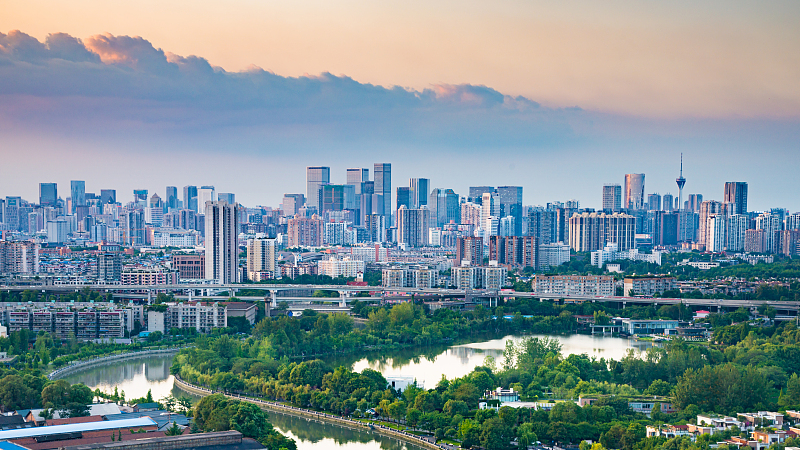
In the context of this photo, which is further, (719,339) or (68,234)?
(68,234)

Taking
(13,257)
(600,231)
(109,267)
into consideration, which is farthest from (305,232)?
(13,257)

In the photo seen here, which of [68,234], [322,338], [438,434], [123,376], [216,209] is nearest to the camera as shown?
[438,434]

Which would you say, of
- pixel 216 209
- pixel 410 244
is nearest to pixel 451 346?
pixel 216 209

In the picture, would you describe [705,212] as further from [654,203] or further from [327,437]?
[327,437]

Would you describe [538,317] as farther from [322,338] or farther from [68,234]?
[68,234]

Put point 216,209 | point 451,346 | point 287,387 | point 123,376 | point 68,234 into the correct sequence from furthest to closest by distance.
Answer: point 68,234 → point 216,209 → point 451,346 → point 123,376 → point 287,387

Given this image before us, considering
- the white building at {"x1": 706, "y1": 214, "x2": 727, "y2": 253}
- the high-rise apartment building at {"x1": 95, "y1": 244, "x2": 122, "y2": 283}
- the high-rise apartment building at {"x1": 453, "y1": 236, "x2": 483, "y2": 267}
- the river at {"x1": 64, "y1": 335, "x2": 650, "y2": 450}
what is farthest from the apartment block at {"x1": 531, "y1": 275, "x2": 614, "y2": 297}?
the white building at {"x1": 706, "y1": 214, "x2": 727, "y2": 253}

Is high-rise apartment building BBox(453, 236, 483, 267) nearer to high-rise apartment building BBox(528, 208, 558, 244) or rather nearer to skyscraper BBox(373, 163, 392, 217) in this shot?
high-rise apartment building BBox(528, 208, 558, 244)

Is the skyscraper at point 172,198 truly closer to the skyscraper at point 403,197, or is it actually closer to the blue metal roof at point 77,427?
the skyscraper at point 403,197
